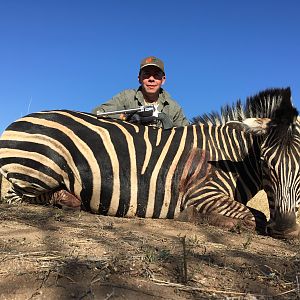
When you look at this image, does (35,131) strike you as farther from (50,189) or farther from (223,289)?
(223,289)

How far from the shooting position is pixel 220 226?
130 inches

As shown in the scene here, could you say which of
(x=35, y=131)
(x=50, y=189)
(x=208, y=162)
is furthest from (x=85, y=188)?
(x=208, y=162)

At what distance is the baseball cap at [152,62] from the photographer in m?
5.31

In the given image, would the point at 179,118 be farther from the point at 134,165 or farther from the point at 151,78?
the point at 134,165

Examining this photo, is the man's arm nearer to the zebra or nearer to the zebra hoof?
the zebra

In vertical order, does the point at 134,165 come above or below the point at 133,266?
above

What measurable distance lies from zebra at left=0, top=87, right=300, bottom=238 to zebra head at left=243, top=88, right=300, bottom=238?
114 mm

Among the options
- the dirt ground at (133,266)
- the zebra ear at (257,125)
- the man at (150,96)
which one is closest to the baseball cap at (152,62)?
the man at (150,96)

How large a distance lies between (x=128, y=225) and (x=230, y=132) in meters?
1.47

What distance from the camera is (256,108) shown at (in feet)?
12.7

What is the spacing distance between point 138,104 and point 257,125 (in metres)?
2.18

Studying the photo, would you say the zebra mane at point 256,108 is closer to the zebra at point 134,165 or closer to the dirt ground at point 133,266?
the zebra at point 134,165

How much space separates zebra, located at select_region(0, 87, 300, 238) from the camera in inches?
142

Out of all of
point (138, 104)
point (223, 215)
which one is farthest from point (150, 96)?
point (223, 215)
